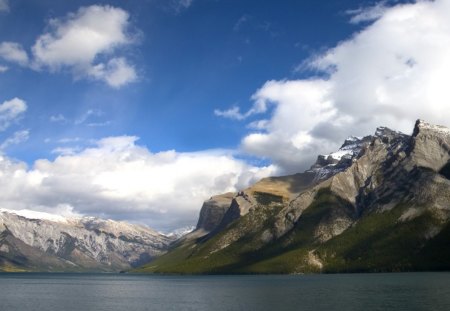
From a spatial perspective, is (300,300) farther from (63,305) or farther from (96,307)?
(63,305)

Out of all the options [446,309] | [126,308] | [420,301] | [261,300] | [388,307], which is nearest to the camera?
[446,309]

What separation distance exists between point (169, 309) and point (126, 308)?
17.1 meters

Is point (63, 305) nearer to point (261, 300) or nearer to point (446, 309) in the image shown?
point (261, 300)

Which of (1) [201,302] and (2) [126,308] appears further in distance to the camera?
(1) [201,302]

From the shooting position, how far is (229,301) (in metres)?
179

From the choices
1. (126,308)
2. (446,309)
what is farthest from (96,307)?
(446,309)

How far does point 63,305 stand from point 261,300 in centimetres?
6602

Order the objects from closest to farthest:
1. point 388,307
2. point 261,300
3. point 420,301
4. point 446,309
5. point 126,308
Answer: point 446,309
point 388,307
point 420,301
point 126,308
point 261,300

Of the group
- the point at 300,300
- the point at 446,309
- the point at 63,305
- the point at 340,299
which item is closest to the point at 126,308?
the point at 63,305

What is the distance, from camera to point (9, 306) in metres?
174

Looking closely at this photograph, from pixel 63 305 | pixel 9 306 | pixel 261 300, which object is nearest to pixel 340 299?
pixel 261 300

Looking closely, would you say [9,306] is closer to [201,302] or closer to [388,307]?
[201,302]

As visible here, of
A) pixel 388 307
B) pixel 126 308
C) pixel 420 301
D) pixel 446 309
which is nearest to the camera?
pixel 446 309

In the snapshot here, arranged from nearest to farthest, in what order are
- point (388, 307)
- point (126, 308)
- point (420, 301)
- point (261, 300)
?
point (388, 307), point (420, 301), point (126, 308), point (261, 300)
